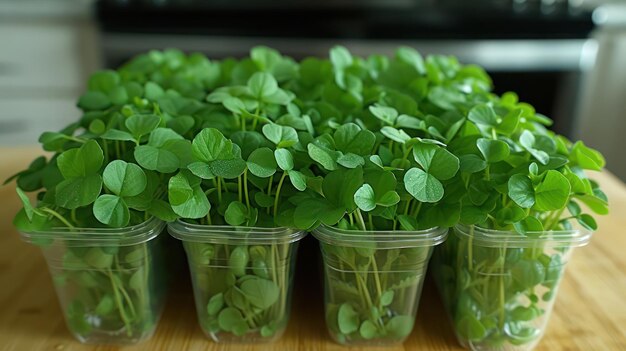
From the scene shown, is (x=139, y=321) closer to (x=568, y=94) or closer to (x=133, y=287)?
(x=133, y=287)

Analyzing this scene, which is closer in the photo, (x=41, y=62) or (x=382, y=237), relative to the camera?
(x=382, y=237)

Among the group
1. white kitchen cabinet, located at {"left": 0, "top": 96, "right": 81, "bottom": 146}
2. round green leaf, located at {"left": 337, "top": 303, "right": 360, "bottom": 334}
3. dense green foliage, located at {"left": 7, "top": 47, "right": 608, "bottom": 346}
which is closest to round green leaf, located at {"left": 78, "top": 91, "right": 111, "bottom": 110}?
dense green foliage, located at {"left": 7, "top": 47, "right": 608, "bottom": 346}

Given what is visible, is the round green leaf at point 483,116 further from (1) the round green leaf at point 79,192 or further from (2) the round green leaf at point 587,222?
(1) the round green leaf at point 79,192

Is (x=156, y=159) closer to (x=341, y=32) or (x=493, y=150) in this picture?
(x=493, y=150)

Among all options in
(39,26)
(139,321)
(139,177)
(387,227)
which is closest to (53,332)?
(139,321)

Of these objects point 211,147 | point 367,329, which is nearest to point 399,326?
point 367,329

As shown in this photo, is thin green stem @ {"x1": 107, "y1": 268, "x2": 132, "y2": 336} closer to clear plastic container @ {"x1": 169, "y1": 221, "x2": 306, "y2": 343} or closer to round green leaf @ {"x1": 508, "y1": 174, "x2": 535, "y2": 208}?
clear plastic container @ {"x1": 169, "y1": 221, "x2": 306, "y2": 343}
